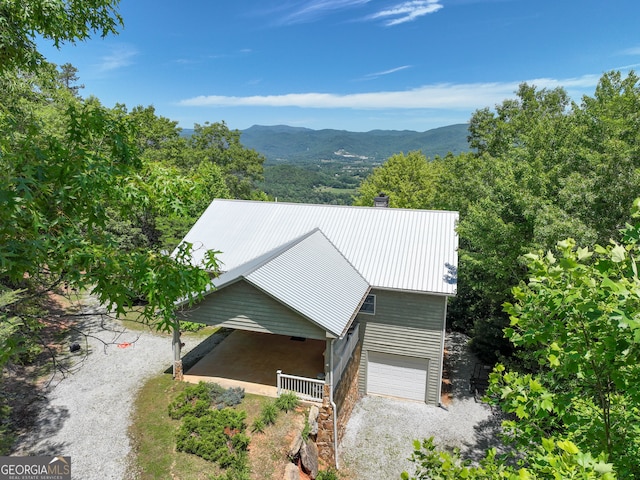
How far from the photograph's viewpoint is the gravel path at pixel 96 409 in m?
A: 10.1

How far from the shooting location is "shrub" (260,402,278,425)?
441 inches

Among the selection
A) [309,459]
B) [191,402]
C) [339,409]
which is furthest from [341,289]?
[191,402]

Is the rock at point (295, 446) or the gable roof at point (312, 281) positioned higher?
the gable roof at point (312, 281)

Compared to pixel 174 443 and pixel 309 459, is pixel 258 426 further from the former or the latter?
pixel 174 443

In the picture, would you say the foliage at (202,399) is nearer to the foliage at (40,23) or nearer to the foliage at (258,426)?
the foliage at (258,426)

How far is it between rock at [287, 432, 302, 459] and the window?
240 inches

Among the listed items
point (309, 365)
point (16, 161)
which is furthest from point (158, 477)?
point (16, 161)

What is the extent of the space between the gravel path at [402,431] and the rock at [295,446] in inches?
101

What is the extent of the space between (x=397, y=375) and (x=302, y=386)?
546 centimetres

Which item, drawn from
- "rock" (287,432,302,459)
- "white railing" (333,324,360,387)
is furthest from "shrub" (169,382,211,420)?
"white railing" (333,324,360,387)

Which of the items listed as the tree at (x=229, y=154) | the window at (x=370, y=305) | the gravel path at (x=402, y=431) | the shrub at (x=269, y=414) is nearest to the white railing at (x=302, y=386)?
the shrub at (x=269, y=414)

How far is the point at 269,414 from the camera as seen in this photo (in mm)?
11281

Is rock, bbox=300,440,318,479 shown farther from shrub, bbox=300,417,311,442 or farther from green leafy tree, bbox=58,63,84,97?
green leafy tree, bbox=58,63,84,97

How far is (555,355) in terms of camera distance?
4023mm
